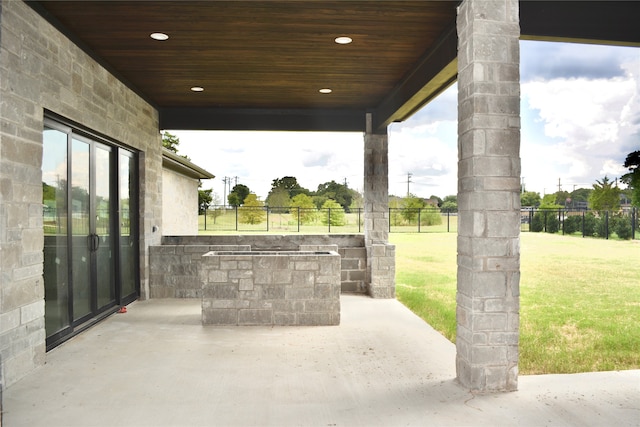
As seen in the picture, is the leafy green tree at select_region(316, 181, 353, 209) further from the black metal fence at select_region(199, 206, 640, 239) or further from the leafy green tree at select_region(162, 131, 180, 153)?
the leafy green tree at select_region(162, 131, 180, 153)

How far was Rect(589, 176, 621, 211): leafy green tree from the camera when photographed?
2012 cm

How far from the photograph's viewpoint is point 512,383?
3381mm

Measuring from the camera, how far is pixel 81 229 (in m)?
5.21

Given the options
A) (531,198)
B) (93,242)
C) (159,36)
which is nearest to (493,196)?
(159,36)

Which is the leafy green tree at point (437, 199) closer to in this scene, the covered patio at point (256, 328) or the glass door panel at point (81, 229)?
the covered patio at point (256, 328)

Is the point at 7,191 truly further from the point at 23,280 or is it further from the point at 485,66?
the point at 485,66

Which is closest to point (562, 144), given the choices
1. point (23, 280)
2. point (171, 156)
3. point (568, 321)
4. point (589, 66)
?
point (589, 66)

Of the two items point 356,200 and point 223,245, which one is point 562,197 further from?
point 223,245

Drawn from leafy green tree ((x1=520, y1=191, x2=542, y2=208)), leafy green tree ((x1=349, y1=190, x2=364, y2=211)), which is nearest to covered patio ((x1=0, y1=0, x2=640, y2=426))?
leafy green tree ((x1=349, y1=190, x2=364, y2=211))

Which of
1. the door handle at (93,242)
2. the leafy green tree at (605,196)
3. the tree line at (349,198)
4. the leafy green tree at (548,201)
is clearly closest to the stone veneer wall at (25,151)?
the door handle at (93,242)

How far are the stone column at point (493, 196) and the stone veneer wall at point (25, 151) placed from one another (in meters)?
3.57

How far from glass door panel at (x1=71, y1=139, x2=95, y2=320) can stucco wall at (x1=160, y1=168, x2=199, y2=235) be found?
4.58m

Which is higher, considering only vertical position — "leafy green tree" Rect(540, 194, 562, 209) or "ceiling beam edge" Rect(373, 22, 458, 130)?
"ceiling beam edge" Rect(373, 22, 458, 130)

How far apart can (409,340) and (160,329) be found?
294cm
